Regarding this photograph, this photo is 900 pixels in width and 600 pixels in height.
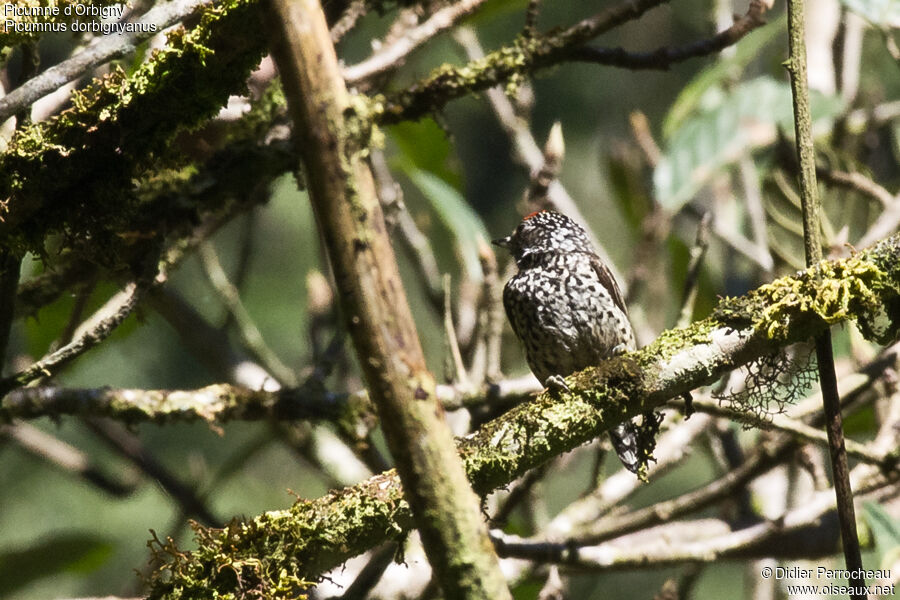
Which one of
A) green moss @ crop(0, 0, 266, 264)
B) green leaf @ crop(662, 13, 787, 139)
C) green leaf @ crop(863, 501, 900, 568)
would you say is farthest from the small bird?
green moss @ crop(0, 0, 266, 264)

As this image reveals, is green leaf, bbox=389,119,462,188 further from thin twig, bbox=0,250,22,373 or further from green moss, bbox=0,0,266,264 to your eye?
thin twig, bbox=0,250,22,373

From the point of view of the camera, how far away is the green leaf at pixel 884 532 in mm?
→ 3068

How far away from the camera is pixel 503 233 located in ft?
28.8

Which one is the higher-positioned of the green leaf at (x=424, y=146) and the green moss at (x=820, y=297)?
the green leaf at (x=424, y=146)

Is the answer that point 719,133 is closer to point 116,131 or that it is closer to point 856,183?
point 856,183

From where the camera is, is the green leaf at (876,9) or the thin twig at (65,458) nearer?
the green leaf at (876,9)

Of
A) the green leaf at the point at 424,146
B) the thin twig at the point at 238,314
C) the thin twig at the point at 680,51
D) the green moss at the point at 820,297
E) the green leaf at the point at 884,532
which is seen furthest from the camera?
the green leaf at the point at 424,146

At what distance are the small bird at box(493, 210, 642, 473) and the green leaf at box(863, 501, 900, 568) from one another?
811 mm

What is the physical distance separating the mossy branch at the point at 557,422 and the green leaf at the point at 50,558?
206cm

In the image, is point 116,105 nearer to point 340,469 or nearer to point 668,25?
point 340,469

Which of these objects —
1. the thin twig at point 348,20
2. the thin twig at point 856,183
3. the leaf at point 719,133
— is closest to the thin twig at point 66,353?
the thin twig at point 348,20

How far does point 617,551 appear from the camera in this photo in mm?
3205

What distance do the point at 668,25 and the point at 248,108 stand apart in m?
5.45

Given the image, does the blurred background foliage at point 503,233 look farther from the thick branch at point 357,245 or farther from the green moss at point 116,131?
the thick branch at point 357,245
